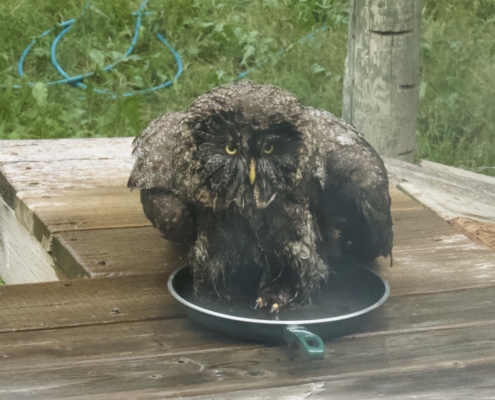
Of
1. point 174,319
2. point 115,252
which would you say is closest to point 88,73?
point 115,252

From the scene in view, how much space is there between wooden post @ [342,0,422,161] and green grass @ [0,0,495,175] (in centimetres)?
147

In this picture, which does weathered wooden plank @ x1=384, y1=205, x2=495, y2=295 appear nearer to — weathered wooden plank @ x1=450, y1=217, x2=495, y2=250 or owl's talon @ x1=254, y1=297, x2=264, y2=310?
weathered wooden plank @ x1=450, y1=217, x2=495, y2=250

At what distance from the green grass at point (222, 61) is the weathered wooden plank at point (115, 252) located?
2839mm

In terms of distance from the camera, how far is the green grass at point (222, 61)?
253 inches

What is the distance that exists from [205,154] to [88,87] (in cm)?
472

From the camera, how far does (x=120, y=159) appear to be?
458cm

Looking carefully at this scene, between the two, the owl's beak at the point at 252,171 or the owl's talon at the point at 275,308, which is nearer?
the owl's beak at the point at 252,171

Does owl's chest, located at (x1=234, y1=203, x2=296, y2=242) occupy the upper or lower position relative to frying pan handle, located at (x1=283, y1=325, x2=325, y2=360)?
upper

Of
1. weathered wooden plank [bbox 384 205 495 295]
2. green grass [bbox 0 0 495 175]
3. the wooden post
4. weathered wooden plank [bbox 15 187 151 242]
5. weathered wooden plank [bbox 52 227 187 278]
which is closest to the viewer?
weathered wooden plank [bbox 384 205 495 295]

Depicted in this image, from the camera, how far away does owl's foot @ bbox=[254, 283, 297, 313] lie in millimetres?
2666

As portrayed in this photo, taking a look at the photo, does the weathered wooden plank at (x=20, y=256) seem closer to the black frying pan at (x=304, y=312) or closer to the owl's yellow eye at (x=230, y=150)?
the black frying pan at (x=304, y=312)

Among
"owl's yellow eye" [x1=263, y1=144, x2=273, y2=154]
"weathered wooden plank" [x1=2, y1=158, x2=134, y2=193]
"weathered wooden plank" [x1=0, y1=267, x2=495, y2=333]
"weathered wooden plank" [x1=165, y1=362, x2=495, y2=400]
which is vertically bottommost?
"weathered wooden plank" [x1=0, y1=267, x2=495, y2=333]

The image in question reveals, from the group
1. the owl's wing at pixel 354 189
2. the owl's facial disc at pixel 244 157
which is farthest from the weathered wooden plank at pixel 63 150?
the owl's facial disc at pixel 244 157

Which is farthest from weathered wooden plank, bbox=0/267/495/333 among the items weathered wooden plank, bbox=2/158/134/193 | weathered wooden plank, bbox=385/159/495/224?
weathered wooden plank, bbox=2/158/134/193
